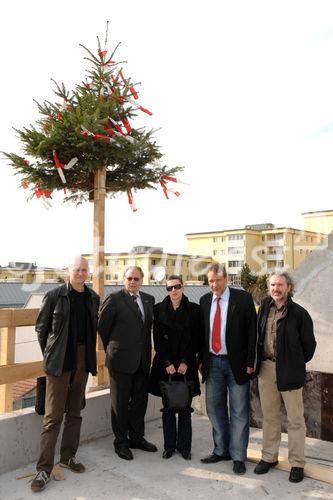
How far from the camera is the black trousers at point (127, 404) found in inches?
157

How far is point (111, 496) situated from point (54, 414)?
76 cm

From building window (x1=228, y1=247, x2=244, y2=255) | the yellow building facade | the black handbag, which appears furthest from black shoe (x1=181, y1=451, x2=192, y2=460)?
building window (x1=228, y1=247, x2=244, y2=255)

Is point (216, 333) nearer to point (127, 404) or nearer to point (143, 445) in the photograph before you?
point (127, 404)

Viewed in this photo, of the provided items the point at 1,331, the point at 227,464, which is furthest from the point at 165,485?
the point at 1,331

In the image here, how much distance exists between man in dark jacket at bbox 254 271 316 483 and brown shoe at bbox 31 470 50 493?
1690 millimetres

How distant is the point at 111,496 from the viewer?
3.19 metres

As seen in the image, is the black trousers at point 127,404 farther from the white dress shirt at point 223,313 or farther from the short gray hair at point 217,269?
the short gray hair at point 217,269

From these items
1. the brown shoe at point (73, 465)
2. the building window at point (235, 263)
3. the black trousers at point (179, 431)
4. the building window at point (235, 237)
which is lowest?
the brown shoe at point (73, 465)

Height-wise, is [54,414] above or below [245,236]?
below

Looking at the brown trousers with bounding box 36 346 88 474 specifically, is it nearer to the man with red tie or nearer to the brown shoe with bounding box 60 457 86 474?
the brown shoe with bounding box 60 457 86 474

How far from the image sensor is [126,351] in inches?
156

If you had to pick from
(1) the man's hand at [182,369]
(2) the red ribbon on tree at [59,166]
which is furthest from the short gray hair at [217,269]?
(2) the red ribbon on tree at [59,166]

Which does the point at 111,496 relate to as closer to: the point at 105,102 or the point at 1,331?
the point at 1,331

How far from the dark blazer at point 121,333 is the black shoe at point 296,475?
1551 millimetres
